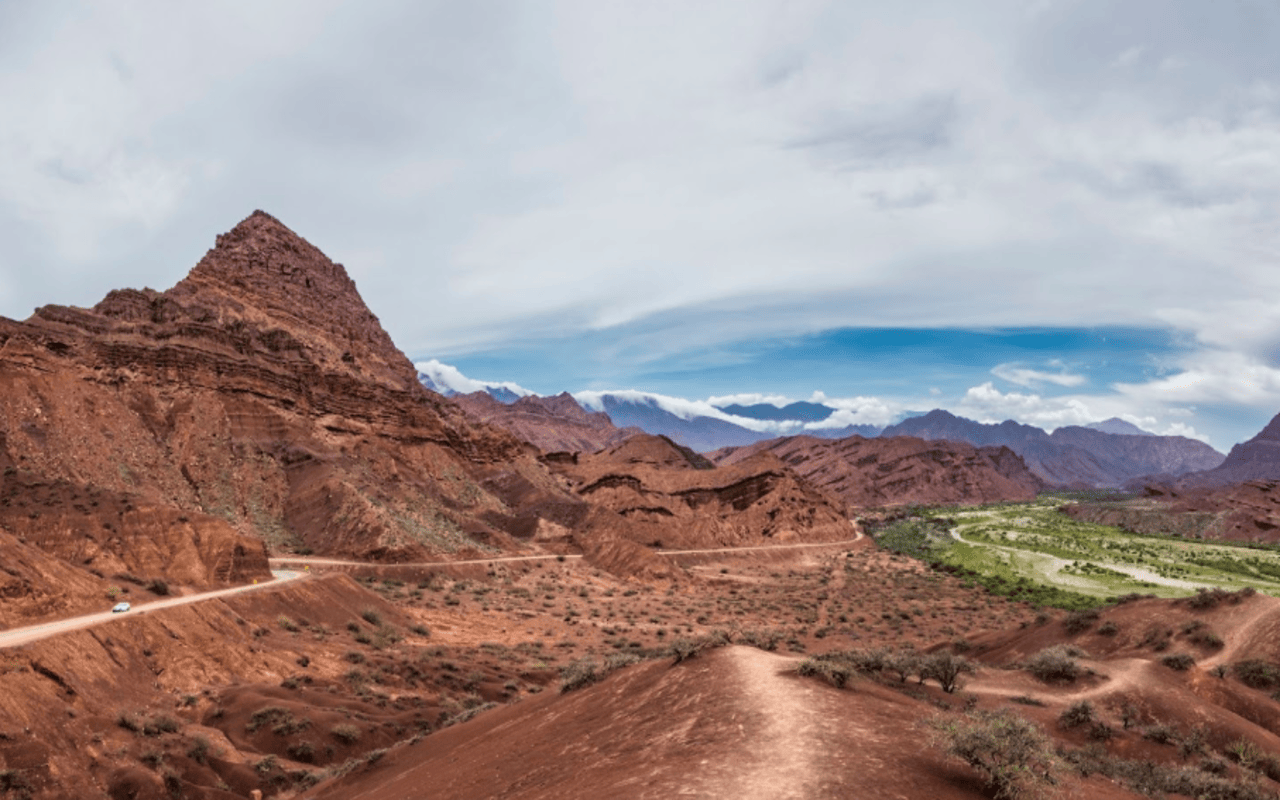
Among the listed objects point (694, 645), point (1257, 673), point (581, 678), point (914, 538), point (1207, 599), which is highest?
point (694, 645)

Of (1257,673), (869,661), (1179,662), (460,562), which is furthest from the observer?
(460,562)

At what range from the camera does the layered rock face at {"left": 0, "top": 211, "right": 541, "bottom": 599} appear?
3288cm

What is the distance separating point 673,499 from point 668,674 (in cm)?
7234

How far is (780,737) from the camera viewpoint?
986 cm

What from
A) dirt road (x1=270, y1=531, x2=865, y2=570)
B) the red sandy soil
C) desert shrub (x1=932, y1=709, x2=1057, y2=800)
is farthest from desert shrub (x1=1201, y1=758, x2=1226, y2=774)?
the red sandy soil

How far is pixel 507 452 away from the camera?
83.2 metres

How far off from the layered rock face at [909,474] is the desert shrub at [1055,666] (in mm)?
142431

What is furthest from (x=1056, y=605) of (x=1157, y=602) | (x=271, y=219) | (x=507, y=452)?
(x=271, y=219)

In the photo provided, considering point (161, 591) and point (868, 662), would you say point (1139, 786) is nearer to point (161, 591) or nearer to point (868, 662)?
point (868, 662)

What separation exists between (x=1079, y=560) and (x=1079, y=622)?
43.3 m

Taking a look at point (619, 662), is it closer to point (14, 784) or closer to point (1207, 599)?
point (14, 784)

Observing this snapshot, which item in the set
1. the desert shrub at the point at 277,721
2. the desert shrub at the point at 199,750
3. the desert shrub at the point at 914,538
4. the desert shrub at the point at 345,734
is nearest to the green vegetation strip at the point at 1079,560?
the desert shrub at the point at 914,538

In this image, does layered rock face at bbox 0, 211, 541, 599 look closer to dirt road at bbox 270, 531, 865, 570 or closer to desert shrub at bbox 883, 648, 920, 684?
dirt road at bbox 270, 531, 865, 570

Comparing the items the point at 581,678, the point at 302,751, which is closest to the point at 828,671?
the point at 581,678
